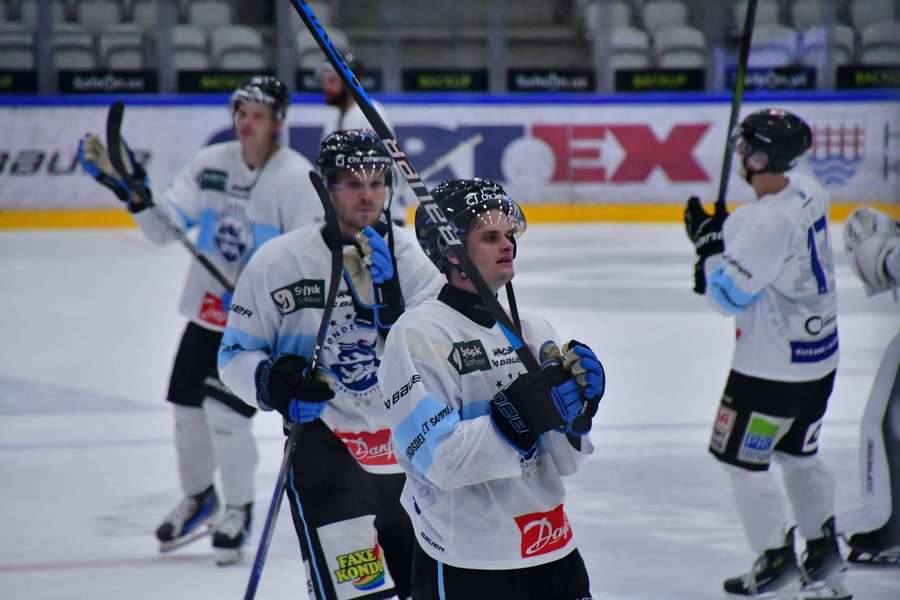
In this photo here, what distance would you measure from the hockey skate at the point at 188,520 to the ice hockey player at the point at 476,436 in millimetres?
2073

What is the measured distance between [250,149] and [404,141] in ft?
25.8

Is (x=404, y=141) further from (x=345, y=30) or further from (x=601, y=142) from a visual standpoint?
(x=345, y=30)

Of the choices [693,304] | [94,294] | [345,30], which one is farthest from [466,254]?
[345,30]

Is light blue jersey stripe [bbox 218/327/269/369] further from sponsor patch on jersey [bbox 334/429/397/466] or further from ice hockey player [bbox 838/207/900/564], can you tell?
ice hockey player [bbox 838/207/900/564]

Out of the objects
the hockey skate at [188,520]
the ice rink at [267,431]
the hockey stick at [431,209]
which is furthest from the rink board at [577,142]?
the hockey stick at [431,209]

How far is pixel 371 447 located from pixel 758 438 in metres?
1.23

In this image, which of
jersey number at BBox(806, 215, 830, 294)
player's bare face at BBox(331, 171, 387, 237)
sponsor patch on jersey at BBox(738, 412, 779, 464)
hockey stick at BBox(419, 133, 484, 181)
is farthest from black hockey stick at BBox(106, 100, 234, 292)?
hockey stick at BBox(419, 133, 484, 181)

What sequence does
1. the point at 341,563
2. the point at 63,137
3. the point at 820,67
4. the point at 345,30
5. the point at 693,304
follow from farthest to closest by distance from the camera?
1. the point at 345,30
2. the point at 820,67
3. the point at 63,137
4. the point at 693,304
5. the point at 341,563

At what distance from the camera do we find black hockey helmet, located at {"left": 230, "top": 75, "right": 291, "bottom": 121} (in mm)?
4008

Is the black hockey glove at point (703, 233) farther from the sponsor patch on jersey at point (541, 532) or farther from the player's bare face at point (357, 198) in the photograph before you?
the sponsor patch on jersey at point (541, 532)

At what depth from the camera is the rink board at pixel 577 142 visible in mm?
11734

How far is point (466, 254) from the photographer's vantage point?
217cm

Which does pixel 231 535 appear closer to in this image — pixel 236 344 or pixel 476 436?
pixel 236 344

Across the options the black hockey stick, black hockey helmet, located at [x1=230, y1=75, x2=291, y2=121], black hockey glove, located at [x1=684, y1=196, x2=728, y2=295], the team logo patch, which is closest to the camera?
black hockey glove, located at [x1=684, y1=196, x2=728, y2=295]
